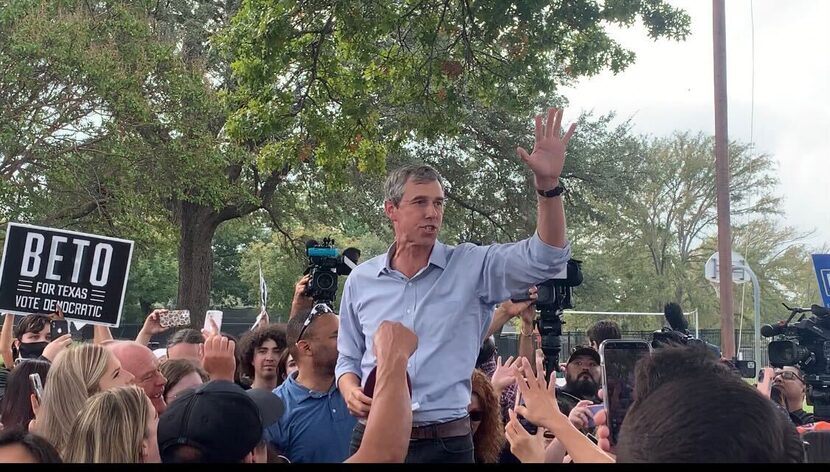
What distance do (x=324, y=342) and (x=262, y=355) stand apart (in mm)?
1179

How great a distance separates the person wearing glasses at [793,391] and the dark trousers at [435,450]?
3.91m

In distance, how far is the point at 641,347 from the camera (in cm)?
318

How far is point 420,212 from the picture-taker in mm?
3721

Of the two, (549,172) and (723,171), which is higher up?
(723,171)

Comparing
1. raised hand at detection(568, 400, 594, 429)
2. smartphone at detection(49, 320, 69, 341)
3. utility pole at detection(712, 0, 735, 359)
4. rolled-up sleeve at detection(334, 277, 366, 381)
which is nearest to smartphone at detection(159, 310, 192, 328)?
smartphone at detection(49, 320, 69, 341)

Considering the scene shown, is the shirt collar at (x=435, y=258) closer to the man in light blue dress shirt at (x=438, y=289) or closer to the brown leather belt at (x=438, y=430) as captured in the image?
the man in light blue dress shirt at (x=438, y=289)

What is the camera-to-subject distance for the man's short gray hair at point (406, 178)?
3744 mm

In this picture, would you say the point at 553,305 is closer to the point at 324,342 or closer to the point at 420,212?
the point at 324,342

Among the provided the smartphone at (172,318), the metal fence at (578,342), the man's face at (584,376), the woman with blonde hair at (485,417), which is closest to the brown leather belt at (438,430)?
the woman with blonde hair at (485,417)

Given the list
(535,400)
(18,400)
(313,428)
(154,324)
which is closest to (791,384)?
(313,428)

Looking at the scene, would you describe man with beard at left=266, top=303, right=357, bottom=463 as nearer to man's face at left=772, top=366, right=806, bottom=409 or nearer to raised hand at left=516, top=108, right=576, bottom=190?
raised hand at left=516, top=108, right=576, bottom=190

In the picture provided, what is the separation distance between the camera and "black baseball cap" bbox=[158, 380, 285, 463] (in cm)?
248

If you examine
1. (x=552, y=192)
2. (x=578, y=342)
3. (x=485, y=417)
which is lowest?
(x=485, y=417)
